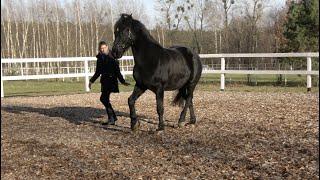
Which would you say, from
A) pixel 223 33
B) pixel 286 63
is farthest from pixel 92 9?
pixel 286 63

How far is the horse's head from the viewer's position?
7.12m

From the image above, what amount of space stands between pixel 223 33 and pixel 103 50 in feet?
164

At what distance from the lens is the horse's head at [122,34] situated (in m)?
7.12

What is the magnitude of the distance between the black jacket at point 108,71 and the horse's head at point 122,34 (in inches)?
45.1

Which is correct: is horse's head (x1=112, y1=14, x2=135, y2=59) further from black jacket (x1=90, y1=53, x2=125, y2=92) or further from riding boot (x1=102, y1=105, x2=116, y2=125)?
riding boot (x1=102, y1=105, x2=116, y2=125)

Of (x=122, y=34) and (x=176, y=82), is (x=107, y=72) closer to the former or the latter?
(x=122, y=34)

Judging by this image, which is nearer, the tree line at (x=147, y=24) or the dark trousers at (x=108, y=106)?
the dark trousers at (x=108, y=106)

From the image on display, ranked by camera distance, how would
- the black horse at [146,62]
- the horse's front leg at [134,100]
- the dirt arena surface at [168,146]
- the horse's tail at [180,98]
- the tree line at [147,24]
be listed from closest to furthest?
the dirt arena surface at [168,146], the black horse at [146,62], the horse's front leg at [134,100], the horse's tail at [180,98], the tree line at [147,24]

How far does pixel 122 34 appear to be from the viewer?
710 centimetres

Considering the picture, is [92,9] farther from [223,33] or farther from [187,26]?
[223,33]

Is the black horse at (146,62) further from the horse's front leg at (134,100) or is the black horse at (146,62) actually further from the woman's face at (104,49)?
the woman's face at (104,49)

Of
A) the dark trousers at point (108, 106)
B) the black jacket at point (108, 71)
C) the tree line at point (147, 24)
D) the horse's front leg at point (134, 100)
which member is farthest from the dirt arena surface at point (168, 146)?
the tree line at point (147, 24)

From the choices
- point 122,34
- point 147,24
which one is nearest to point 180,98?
point 122,34

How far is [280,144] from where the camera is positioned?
18.9 ft
